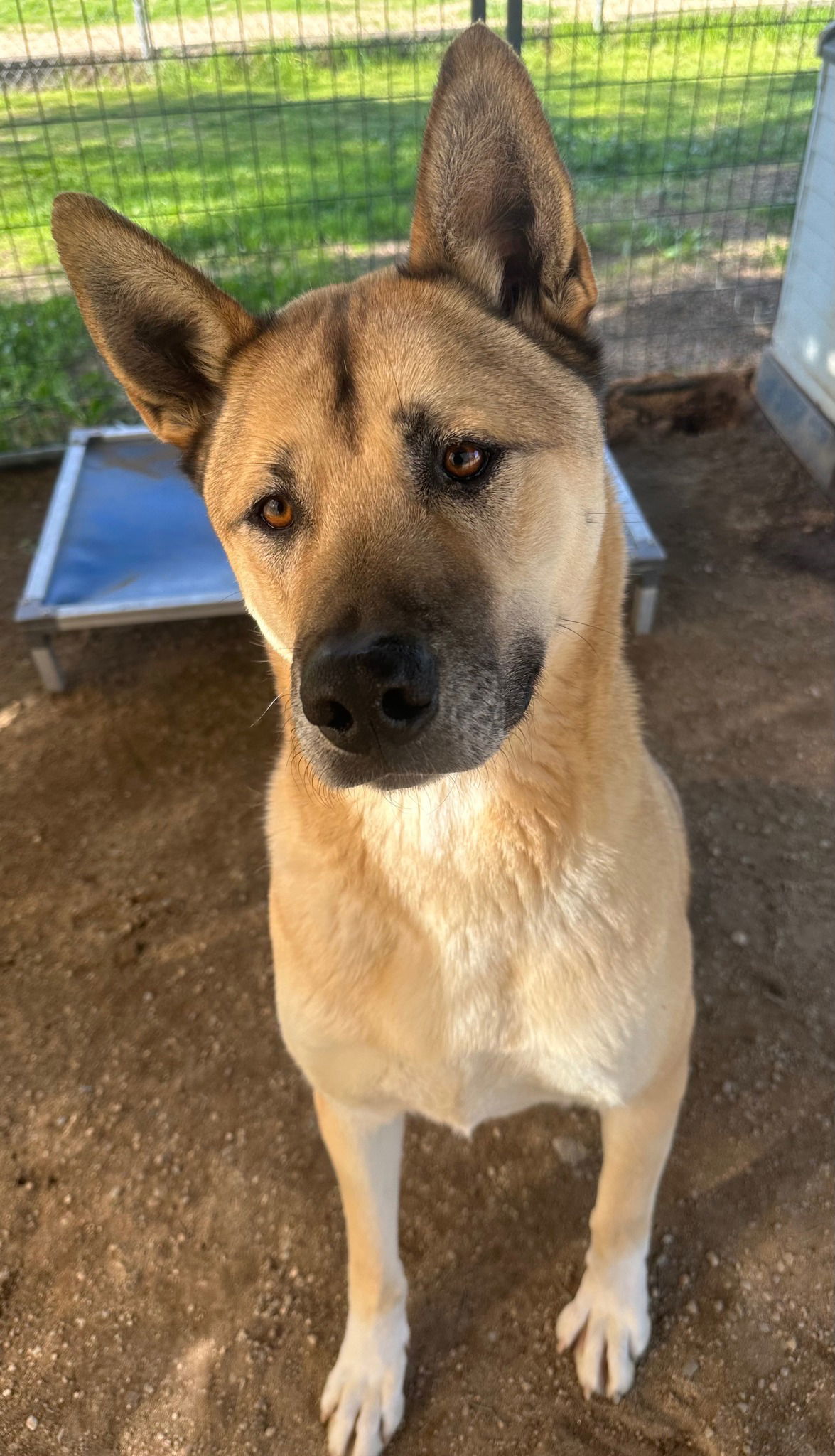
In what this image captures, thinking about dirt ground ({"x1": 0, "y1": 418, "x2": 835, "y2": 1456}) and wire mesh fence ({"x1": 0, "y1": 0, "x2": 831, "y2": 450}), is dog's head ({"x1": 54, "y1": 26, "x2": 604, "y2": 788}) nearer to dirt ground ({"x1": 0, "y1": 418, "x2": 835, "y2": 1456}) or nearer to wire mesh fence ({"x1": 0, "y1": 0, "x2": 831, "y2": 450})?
dirt ground ({"x1": 0, "y1": 418, "x2": 835, "y2": 1456})

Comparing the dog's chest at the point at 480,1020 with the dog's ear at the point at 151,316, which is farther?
the dog's chest at the point at 480,1020

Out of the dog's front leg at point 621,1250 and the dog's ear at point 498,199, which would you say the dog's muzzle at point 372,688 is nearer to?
the dog's ear at point 498,199

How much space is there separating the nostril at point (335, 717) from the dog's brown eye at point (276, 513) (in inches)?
16.0

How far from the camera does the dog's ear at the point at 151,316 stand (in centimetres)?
160

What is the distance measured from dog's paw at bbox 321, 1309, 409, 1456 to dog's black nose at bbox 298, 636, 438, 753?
147cm

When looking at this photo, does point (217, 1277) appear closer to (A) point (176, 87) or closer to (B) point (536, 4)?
(A) point (176, 87)

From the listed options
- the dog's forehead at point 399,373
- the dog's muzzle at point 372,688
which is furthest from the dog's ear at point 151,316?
the dog's muzzle at point 372,688

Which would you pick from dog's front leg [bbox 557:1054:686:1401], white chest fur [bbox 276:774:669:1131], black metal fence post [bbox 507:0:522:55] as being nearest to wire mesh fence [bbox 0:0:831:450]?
black metal fence post [bbox 507:0:522:55]

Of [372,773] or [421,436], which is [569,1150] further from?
[421,436]

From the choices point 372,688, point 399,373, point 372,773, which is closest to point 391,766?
point 372,773

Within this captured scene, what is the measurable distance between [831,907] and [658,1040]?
151 cm

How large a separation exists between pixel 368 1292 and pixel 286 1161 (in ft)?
1.68

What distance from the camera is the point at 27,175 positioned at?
19.3 feet

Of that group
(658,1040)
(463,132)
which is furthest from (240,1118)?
(463,132)
